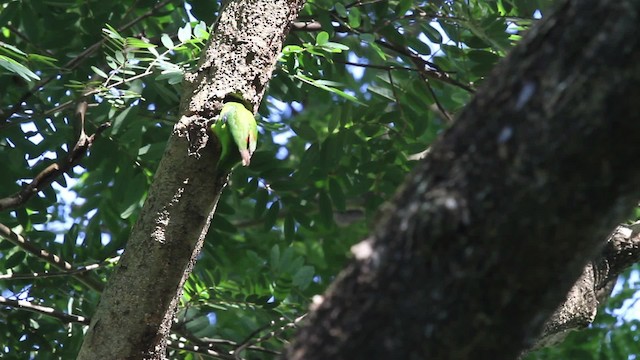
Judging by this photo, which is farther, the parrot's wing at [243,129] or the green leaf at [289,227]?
the green leaf at [289,227]

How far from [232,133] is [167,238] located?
30cm

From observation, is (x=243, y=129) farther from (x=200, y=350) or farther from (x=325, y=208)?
(x=325, y=208)

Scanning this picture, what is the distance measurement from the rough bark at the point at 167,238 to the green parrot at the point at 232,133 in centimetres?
4

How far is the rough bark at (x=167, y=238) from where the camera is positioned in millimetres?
2123

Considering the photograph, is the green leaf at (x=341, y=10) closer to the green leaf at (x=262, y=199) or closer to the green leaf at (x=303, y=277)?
the green leaf at (x=262, y=199)

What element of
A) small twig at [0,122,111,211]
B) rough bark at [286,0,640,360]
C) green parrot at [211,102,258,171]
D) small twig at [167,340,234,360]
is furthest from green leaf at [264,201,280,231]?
rough bark at [286,0,640,360]

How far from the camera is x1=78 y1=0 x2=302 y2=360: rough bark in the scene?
212 centimetres

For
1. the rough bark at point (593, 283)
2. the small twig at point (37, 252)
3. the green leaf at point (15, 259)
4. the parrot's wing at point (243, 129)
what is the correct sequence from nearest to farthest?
the parrot's wing at point (243, 129), the rough bark at point (593, 283), the small twig at point (37, 252), the green leaf at point (15, 259)

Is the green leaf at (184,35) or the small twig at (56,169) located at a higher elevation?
the green leaf at (184,35)

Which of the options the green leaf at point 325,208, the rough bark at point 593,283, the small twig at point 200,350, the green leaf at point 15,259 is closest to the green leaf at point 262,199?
the green leaf at point 325,208

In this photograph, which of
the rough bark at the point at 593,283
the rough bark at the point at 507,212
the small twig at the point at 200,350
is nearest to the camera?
the rough bark at the point at 507,212

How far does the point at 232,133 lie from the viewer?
2.11 metres

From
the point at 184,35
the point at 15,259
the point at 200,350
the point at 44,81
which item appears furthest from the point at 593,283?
the point at 15,259

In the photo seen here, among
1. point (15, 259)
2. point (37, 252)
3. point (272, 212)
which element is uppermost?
point (37, 252)
